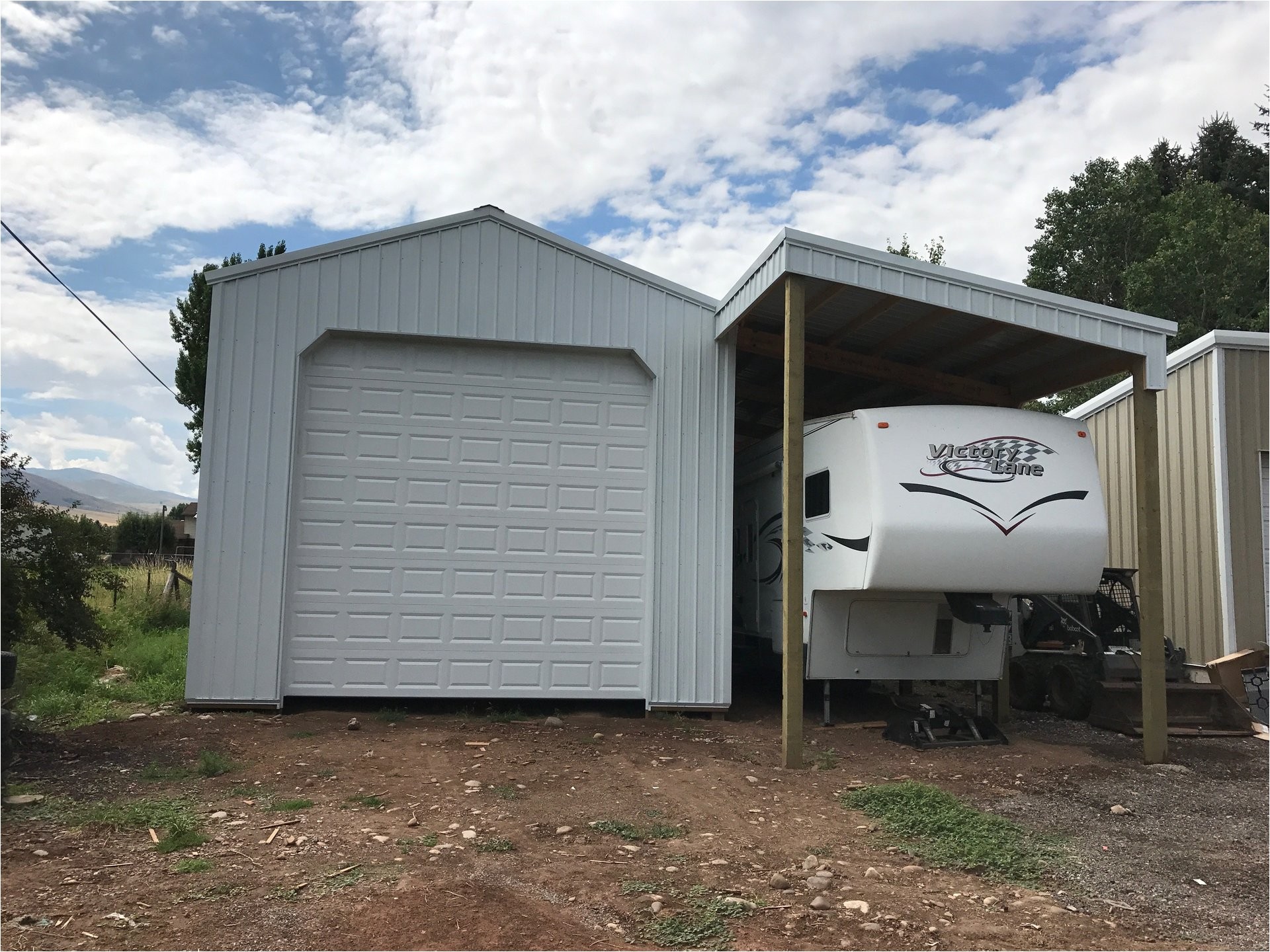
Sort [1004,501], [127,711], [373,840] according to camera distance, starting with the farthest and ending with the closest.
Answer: [127,711]
[1004,501]
[373,840]

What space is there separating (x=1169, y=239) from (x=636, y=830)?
26.8 meters

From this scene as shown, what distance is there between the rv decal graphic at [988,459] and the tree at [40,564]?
6.65 m

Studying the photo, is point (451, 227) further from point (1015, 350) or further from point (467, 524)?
point (1015, 350)

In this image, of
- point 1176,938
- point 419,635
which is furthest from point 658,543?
point 1176,938

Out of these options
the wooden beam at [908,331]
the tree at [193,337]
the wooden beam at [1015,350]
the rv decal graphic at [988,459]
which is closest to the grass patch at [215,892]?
the rv decal graphic at [988,459]

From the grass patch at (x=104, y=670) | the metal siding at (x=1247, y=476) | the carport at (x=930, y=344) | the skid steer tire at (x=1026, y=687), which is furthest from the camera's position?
the metal siding at (x=1247, y=476)

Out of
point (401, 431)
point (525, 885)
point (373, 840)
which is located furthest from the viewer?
point (401, 431)

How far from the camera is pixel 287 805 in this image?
18.5ft

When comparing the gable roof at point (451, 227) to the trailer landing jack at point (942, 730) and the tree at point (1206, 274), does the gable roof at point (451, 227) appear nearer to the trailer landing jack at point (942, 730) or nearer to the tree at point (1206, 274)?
the trailer landing jack at point (942, 730)

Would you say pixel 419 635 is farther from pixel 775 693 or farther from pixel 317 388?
pixel 775 693

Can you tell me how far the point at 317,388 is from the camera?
30.1 ft

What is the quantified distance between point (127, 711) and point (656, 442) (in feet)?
17.9

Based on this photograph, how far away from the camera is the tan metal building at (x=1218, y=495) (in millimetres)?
10336

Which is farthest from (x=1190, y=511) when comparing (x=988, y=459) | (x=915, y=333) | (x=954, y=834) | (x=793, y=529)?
(x=954, y=834)
